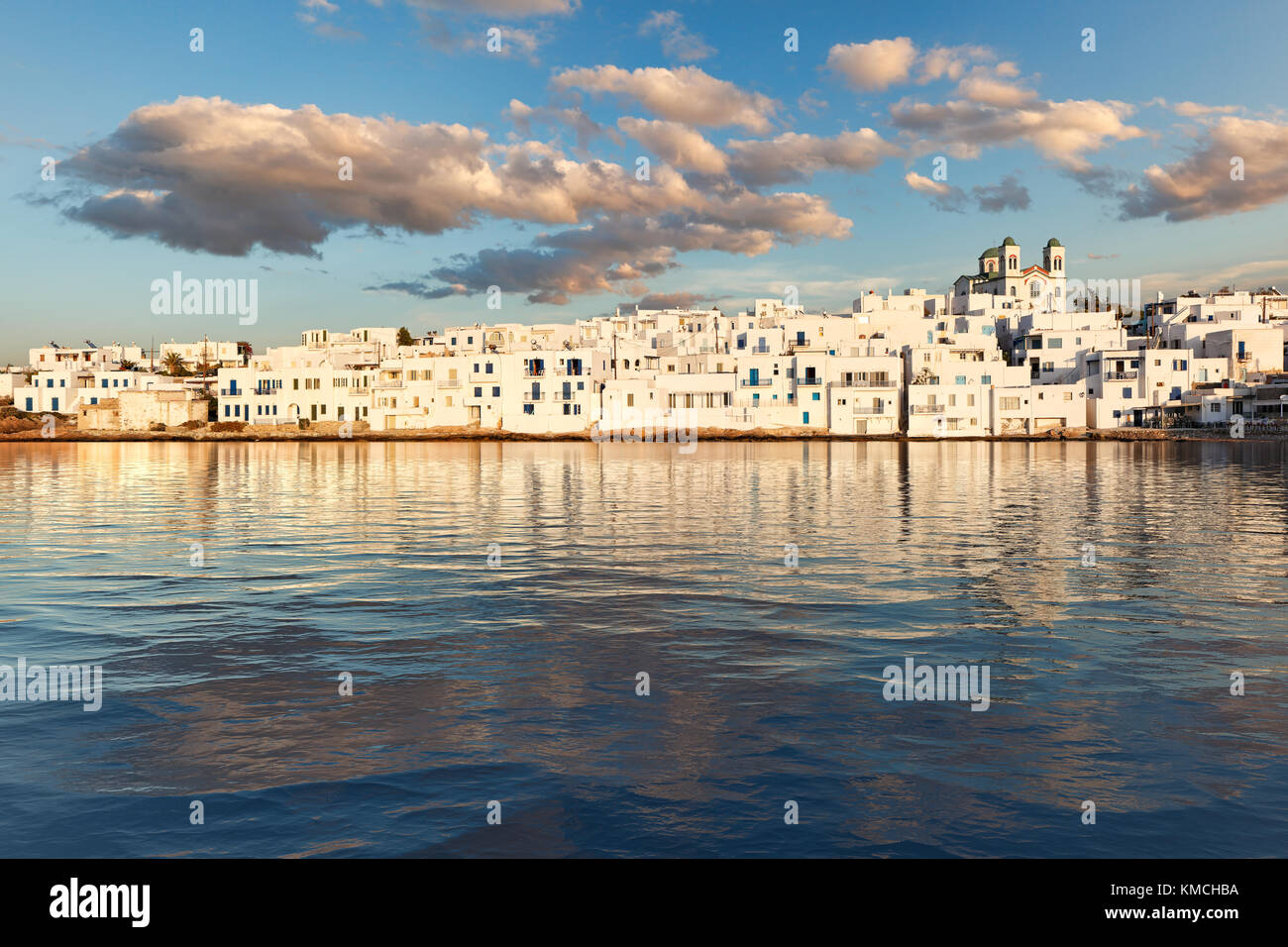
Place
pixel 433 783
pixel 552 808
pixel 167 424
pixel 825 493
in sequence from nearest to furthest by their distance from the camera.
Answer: pixel 552 808, pixel 433 783, pixel 825 493, pixel 167 424

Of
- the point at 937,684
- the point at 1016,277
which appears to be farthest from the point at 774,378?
the point at 937,684

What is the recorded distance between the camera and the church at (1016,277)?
149m

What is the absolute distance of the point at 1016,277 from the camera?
150750 mm

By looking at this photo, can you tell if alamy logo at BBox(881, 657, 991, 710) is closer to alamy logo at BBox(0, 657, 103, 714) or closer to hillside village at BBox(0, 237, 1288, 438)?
alamy logo at BBox(0, 657, 103, 714)

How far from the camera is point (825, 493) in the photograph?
1556 inches

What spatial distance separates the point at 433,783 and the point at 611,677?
3691 mm

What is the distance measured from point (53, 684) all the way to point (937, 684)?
11.0m

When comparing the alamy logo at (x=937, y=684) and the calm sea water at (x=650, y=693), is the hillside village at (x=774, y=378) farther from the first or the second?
the alamy logo at (x=937, y=684)

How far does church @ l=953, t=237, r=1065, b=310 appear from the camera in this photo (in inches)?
5866
